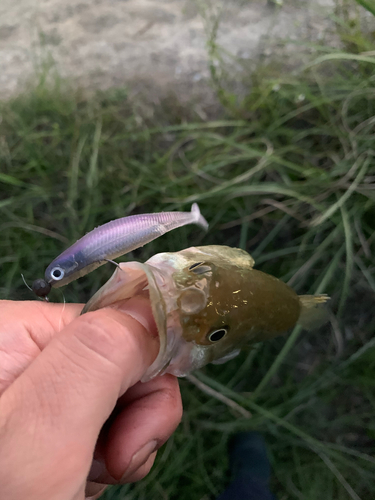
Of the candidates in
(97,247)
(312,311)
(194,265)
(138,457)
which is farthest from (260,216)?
(138,457)

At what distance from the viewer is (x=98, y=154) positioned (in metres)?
2.11

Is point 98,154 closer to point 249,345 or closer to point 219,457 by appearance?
point 249,345

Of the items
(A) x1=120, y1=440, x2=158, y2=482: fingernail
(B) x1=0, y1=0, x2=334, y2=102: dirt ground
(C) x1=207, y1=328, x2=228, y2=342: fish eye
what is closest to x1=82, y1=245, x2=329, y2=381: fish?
(C) x1=207, y1=328, x2=228, y2=342: fish eye

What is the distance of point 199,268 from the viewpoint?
906mm

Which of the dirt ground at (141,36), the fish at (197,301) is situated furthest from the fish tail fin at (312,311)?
the dirt ground at (141,36)

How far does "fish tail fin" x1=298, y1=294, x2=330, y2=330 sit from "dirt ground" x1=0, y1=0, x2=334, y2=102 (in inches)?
68.4

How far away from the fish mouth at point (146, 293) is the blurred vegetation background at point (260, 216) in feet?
3.51

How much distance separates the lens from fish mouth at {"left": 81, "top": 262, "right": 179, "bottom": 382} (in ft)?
2.57

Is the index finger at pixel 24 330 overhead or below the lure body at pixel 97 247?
below

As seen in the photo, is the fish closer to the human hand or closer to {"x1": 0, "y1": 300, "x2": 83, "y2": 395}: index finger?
the human hand

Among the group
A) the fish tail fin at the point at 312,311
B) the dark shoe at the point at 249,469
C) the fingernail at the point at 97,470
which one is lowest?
the dark shoe at the point at 249,469

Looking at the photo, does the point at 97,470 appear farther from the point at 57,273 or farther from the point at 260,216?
the point at 260,216

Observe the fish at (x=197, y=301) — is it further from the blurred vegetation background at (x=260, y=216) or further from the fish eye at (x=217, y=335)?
the blurred vegetation background at (x=260, y=216)

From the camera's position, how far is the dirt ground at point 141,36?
2361mm
